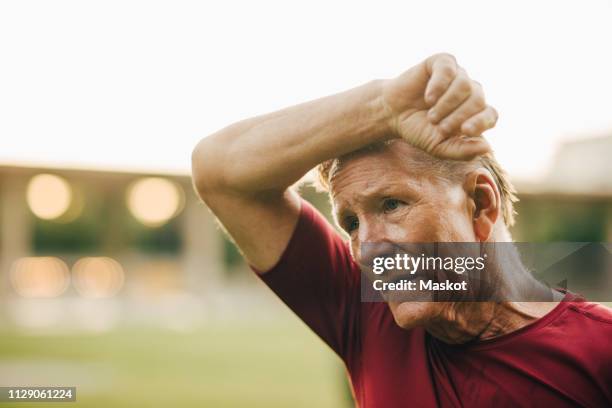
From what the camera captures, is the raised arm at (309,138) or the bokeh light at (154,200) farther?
the bokeh light at (154,200)

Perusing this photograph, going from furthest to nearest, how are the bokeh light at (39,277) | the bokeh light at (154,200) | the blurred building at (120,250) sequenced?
the bokeh light at (154,200) < the bokeh light at (39,277) < the blurred building at (120,250)

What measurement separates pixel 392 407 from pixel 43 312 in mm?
26013

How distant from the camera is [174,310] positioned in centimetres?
2828

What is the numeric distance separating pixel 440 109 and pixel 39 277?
102 ft

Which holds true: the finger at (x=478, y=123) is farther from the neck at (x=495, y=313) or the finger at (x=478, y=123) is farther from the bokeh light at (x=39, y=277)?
the bokeh light at (x=39, y=277)

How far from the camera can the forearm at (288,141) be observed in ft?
5.04

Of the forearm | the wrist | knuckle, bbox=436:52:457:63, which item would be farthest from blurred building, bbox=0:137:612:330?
knuckle, bbox=436:52:457:63

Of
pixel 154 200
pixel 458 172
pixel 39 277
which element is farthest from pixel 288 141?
pixel 39 277

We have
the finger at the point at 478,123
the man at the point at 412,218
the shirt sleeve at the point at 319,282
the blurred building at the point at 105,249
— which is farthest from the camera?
the blurred building at the point at 105,249

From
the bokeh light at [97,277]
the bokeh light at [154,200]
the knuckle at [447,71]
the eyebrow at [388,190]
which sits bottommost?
the bokeh light at [97,277]

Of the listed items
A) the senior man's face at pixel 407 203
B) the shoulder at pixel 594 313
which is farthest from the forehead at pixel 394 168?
the shoulder at pixel 594 313

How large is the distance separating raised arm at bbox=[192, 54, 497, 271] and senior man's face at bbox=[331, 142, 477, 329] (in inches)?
3.1

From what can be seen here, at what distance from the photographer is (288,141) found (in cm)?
163

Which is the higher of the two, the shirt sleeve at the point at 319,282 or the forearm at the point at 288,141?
the forearm at the point at 288,141
